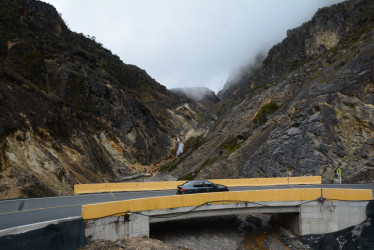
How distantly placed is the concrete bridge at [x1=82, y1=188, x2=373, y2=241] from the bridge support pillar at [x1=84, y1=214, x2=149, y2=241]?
0.05 meters

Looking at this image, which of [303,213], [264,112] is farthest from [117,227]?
[264,112]

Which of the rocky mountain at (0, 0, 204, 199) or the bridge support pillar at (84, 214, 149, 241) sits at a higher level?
the rocky mountain at (0, 0, 204, 199)

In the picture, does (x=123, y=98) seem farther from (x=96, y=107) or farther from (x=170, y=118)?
(x=170, y=118)

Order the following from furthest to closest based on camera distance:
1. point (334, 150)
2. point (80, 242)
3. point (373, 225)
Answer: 1. point (334, 150)
2. point (373, 225)
3. point (80, 242)

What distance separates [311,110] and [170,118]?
2454 inches

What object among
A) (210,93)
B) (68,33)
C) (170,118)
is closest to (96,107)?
(68,33)

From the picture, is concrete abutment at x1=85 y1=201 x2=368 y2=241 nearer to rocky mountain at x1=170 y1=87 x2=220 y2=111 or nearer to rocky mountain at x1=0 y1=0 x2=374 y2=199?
rocky mountain at x1=0 y1=0 x2=374 y2=199

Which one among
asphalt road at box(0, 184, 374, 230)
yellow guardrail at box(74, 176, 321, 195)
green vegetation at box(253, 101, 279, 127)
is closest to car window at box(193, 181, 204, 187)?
yellow guardrail at box(74, 176, 321, 195)

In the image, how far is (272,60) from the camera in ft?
245

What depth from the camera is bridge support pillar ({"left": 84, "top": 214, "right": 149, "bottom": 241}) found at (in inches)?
460

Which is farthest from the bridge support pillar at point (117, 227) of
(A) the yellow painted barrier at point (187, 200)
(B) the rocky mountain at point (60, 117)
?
(B) the rocky mountain at point (60, 117)

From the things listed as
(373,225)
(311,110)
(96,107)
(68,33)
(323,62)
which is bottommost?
(373,225)

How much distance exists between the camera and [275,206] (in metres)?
16.5

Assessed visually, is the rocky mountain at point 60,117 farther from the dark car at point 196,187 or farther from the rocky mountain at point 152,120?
the dark car at point 196,187
